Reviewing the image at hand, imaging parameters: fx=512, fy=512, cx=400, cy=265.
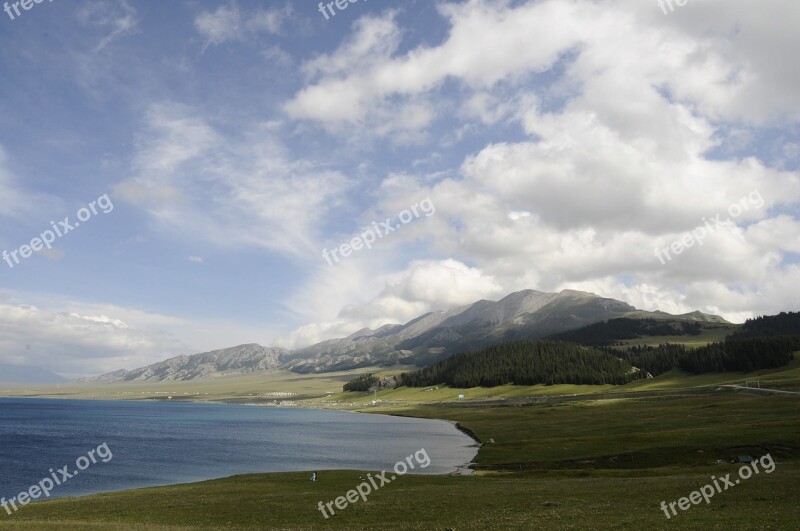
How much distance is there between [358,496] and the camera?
174 ft

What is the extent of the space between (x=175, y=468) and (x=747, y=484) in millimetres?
88501

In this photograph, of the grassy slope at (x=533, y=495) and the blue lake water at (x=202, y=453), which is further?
the blue lake water at (x=202, y=453)

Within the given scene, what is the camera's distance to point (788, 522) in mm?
29219

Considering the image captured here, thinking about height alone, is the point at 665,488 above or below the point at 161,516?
below

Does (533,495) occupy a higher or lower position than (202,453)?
higher

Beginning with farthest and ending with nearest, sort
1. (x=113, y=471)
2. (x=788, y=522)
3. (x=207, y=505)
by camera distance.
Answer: (x=113, y=471) < (x=207, y=505) < (x=788, y=522)

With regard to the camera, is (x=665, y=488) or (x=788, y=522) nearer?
(x=788, y=522)

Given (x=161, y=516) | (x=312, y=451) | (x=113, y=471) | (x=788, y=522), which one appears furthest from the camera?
(x=312, y=451)

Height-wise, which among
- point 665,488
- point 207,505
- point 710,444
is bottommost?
point 710,444

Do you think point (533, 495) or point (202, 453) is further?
point (202, 453)

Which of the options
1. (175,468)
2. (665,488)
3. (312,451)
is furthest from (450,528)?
(312,451)

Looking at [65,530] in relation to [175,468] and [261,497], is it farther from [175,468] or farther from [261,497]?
[175,468]

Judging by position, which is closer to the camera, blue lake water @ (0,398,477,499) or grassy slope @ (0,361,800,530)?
grassy slope @ (0,361,800,530)

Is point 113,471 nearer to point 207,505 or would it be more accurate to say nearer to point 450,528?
point 207,505
